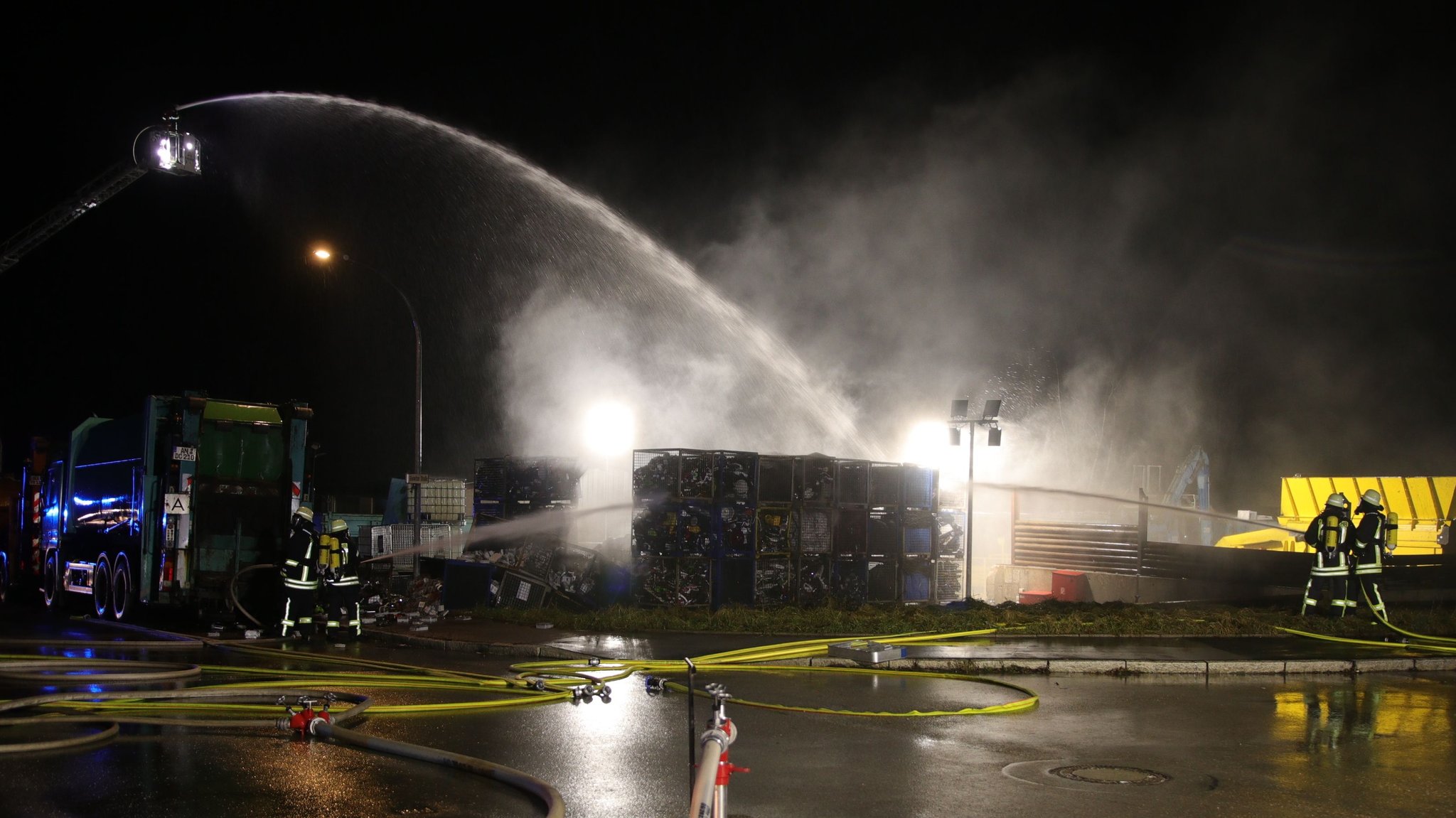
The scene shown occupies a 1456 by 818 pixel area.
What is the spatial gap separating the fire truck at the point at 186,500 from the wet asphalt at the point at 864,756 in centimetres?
528

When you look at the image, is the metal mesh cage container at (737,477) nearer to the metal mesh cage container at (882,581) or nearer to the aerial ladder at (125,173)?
the metal mesh cage container at (882,581)

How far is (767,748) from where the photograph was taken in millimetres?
7062

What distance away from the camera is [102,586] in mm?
16312

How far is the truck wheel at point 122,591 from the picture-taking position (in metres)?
15.4

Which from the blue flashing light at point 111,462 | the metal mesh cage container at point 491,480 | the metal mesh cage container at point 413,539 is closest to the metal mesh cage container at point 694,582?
the metal mesh cage container at point 491,480

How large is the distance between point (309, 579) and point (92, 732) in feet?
21.1

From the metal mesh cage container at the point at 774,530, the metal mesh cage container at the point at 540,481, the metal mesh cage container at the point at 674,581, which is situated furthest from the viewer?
the metal mesh cage container at the point at 540,481

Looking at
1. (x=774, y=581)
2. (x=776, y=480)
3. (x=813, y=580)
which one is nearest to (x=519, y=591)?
(x=774, y=581)

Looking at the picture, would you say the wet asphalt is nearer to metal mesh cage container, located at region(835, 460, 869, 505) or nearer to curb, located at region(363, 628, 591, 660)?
curb, located at region(363, 628, 591, 660)

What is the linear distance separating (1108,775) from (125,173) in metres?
14.4

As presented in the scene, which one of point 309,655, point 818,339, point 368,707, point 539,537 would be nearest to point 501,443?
point 818,339

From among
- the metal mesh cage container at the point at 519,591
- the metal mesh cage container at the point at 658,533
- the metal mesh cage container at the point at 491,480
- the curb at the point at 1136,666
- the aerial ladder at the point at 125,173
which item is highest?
the aerial ladder at the point at 125,173

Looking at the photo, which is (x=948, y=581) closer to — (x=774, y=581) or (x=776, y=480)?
(x=774, y=581)

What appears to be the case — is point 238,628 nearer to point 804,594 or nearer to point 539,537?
point 539,537
